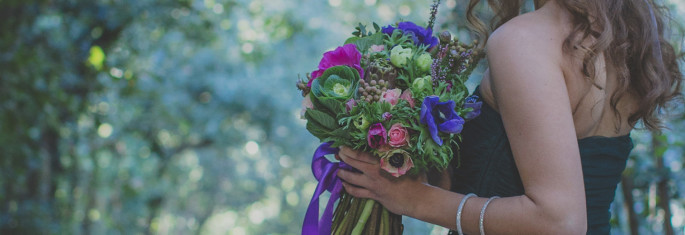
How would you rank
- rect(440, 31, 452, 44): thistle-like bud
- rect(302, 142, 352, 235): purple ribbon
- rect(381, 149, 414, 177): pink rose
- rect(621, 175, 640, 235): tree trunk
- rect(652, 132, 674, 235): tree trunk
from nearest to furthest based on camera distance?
1. rect(381, 149, 414, 177): pink rose
2. rect(440, 31, 452, 44): thistle-like bud
3. rect(302, 142, 352, 235): purple ribbon
4. rect(652, 132, 674, 235): tree trunk
5. rect(621, 175, 640, 235): tree trunk

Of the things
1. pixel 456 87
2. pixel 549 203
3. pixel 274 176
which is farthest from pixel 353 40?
pixel 274 176

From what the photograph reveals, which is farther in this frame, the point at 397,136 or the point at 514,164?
the point at 514,164

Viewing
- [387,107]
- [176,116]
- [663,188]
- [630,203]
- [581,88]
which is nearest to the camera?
[581,88]

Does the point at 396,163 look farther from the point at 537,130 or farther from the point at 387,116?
the point at 537,130

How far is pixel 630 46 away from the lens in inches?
63.6

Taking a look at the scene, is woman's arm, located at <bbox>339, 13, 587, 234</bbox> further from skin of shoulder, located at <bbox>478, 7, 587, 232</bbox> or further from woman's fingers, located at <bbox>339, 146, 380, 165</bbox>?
woman's fingers, located at <bbox>339, 146, 380, 165</bbox>

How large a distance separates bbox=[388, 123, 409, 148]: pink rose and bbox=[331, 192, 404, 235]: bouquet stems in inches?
9.7

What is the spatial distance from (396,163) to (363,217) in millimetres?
207

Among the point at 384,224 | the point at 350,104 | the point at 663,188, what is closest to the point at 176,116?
the point at 663,188

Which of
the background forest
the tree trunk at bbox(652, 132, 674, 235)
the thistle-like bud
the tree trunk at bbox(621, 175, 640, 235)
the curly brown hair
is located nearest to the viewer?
the curly brown hair

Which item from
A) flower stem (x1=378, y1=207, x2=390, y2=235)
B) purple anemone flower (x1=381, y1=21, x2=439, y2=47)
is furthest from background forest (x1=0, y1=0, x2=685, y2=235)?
flower stem (x1=378, y1=207, x2=390, y2=235)

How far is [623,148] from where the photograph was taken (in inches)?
66.5

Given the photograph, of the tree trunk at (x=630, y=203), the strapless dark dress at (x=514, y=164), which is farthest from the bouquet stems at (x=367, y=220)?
the tree trunk at (x=630, y=203)

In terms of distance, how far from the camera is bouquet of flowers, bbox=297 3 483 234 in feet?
5.24
